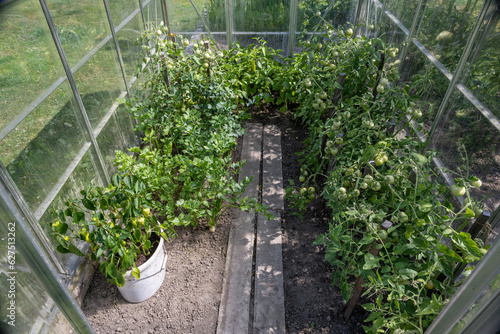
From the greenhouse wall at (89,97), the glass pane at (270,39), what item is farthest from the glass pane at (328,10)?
the greenhouse wall at (89,97)

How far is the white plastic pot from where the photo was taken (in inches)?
78.1

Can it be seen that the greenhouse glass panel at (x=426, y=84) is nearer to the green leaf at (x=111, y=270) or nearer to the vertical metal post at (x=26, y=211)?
the green leaf at (x=111, y=270)

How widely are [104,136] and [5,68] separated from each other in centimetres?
101

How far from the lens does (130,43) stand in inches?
115

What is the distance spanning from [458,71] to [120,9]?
Result: 104 inches

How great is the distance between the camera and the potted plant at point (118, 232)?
1723 mm

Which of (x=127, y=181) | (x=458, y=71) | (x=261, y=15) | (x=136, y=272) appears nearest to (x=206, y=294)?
(x=136, y=272)

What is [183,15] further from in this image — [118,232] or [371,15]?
[118,232]

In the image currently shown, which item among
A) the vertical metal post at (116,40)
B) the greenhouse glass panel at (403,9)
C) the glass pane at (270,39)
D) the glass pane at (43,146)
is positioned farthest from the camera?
the glass pane at (270,39)

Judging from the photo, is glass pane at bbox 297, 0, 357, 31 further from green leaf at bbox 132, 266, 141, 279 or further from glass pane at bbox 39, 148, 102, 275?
green leaf at bbox 132, 266, 141, 279

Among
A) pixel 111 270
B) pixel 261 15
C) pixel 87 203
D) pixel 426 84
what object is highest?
pixel 261 15

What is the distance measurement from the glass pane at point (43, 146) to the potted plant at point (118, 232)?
0.21 meters

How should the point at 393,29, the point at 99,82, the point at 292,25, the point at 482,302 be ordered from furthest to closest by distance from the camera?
the point at 292,25 < the point at 393,29 < the point at 99,82 < the point at 482,302

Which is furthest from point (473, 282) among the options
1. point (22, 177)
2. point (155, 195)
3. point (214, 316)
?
point (155, 195)
